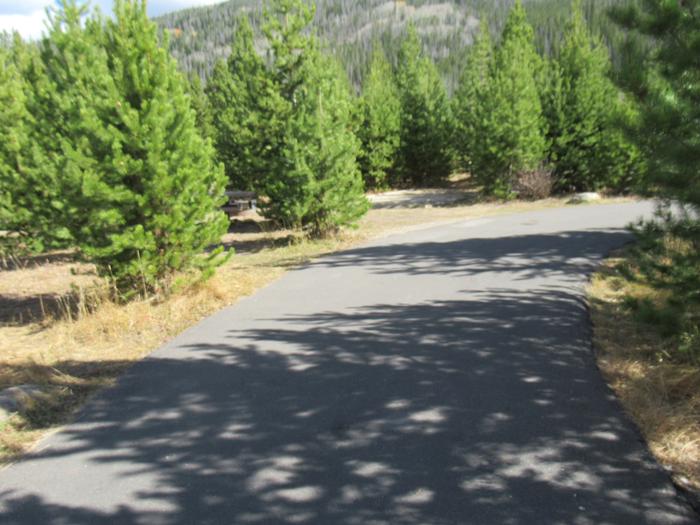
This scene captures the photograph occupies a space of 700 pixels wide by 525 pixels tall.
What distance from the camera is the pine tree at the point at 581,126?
2134 cm

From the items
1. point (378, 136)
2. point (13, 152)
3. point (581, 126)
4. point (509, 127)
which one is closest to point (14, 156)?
point (13, 152)

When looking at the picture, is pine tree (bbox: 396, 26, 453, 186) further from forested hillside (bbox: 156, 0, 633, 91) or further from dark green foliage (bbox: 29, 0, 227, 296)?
forested hillside (bbox: 156, 0, 633, 91)

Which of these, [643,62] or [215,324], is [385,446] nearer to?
[643,62]

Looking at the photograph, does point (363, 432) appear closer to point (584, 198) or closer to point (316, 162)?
point (316, 162)

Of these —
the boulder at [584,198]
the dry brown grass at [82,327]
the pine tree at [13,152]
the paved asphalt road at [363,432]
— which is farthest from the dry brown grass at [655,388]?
the boulder at [584,198]

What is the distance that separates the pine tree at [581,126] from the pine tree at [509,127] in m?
0.79

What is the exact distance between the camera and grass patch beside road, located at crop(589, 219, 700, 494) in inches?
134

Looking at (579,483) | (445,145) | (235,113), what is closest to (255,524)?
(579,483)

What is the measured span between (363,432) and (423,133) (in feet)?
101

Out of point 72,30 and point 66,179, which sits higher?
point 72,30

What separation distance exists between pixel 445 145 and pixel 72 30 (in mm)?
25980

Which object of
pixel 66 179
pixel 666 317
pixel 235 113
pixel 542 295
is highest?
pixel 235 113

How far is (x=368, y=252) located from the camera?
462 inches

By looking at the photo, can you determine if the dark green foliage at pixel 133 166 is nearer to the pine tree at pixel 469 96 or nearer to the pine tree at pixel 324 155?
the pine tree at pixel 324 155
